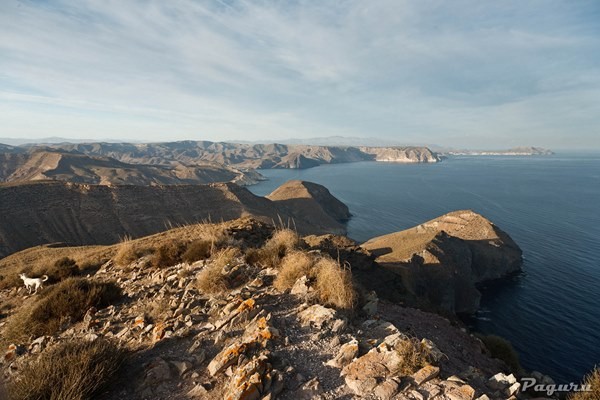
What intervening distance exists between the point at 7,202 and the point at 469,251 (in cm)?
8615

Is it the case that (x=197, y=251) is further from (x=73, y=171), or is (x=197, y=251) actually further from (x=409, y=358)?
(x=73, y=171)

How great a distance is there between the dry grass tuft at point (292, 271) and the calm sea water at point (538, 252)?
32391 mm

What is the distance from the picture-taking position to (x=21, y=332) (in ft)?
25.5

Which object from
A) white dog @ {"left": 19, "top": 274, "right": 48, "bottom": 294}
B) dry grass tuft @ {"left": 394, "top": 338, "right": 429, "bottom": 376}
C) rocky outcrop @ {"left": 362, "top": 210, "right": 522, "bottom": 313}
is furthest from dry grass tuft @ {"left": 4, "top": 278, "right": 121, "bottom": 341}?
rocky outcrop @ {"left": 362, "top": 210, "right": 522, "bottom": 313}

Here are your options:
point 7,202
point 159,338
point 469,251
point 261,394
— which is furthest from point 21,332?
point 7,202

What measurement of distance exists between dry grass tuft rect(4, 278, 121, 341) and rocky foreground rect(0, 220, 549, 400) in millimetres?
43

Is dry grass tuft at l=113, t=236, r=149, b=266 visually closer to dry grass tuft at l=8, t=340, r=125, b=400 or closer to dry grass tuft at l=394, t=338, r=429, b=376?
dry grass tuft at l=8, t=340, r=125, b=400

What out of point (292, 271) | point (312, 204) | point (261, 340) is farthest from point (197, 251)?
point (312, 204)

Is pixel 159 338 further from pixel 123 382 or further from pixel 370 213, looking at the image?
pixel 370 213

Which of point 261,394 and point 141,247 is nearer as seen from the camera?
point 261,394

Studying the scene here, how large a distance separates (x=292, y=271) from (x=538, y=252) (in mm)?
69476

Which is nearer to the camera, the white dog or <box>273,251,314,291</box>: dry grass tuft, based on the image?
<box>273,251,314,291</box>: dry grass tuft

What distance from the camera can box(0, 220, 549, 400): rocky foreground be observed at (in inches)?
206

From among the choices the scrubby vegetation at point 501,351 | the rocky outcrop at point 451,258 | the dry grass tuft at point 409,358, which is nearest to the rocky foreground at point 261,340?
the dry grass tuft at point 409,358
